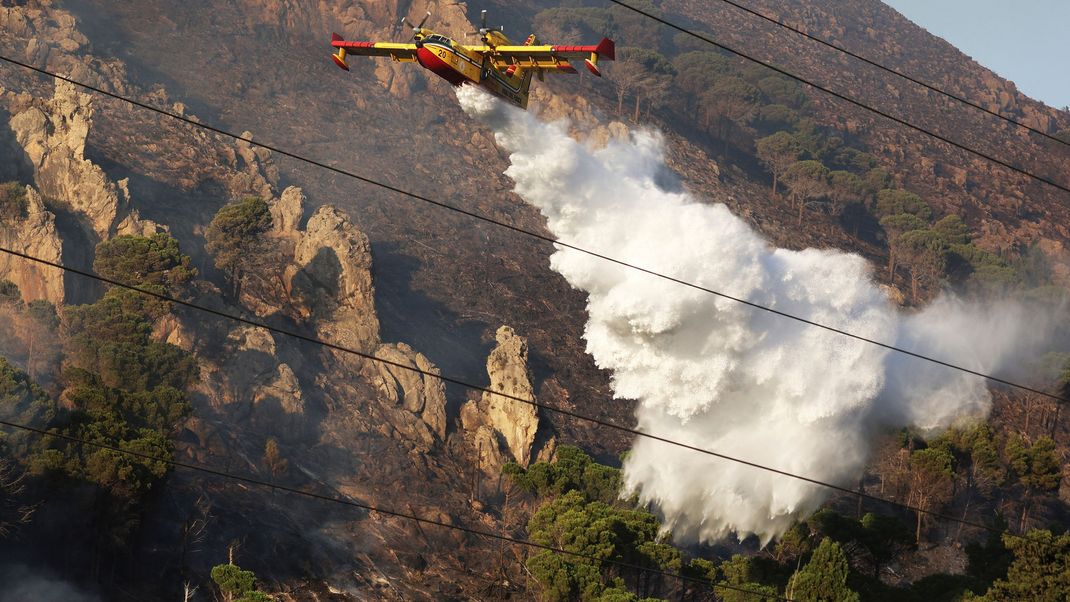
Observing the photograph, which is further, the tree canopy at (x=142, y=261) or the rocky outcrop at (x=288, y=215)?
the rocky outcrop at (x=288, y=215)

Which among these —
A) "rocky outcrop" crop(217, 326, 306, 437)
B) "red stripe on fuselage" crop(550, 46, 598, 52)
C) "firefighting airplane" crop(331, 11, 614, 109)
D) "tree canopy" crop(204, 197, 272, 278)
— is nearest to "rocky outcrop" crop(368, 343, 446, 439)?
"rocky outcrop" crop(217, 326, 306, 437)

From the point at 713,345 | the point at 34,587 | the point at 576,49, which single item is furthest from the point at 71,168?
the point at 576,49

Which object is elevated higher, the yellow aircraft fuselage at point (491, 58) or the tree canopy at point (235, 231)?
the yellow aircraft fuselage at point (491, 58)

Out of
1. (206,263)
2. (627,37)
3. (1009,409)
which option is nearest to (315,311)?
(206,263)

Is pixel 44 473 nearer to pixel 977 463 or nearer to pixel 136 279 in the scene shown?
pixel 136 279

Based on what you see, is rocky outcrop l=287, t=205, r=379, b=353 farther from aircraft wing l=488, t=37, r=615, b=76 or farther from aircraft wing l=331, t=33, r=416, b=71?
aircraft wing l=488, t=37, r=615, b=76

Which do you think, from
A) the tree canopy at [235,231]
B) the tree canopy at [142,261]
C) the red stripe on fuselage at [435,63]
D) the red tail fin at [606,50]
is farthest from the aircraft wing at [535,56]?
the tree canopy at [235,231]

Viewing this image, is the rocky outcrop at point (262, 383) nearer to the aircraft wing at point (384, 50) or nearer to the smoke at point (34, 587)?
the smoke at point (34, 587)

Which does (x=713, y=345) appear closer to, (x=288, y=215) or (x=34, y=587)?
(x=288, y=215)
